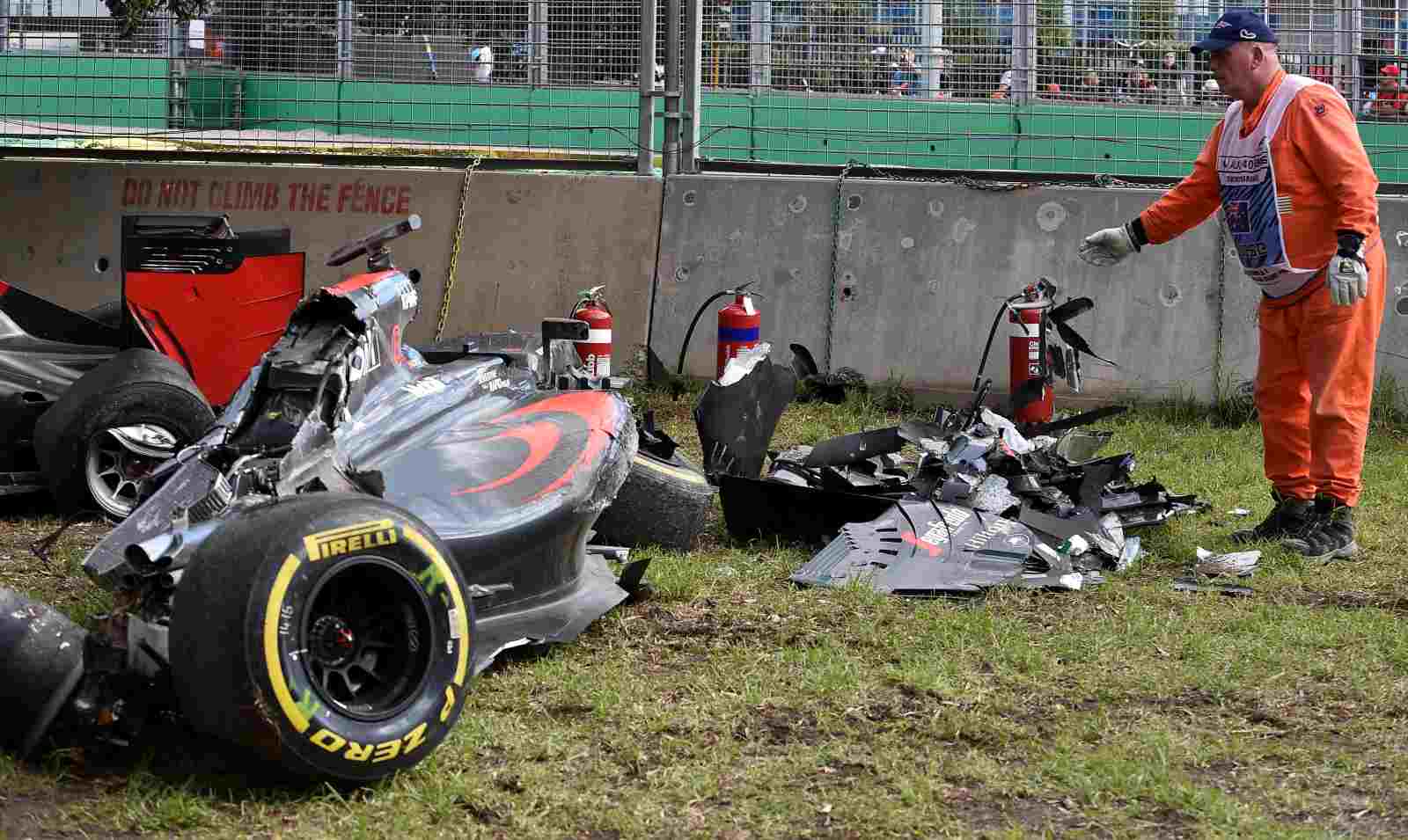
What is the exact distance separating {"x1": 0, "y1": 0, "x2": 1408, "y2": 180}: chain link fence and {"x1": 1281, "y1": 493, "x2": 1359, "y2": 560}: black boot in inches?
154

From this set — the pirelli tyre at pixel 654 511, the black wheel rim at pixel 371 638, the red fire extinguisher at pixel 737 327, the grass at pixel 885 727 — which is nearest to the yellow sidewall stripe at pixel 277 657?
the black wheel rim at pixel 371 638

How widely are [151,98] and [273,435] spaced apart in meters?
6.49

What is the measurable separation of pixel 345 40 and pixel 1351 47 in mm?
6367

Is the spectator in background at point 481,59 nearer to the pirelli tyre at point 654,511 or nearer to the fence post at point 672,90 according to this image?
the fence post at point 672,90

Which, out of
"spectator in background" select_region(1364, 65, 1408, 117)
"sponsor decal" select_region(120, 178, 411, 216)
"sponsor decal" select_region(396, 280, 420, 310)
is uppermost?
"spectator in background" select_region(1364, 65, 1408, 117)

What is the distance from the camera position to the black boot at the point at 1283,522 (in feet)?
20.9

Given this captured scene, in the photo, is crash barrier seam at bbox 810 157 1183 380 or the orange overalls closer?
the orange overalls

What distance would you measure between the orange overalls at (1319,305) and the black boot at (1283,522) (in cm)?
7

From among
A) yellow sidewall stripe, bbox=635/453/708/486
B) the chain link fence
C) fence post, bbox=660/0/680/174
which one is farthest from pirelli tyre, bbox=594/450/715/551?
the chain link fence

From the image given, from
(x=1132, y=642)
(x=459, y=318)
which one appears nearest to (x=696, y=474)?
(x=1132, y=642)

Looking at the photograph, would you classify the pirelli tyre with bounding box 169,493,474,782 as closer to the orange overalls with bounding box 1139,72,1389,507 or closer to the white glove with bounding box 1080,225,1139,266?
the orange overalls with bounding box 1139,72,1389,507

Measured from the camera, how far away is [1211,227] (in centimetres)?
889

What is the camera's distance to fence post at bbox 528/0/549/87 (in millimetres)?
9938

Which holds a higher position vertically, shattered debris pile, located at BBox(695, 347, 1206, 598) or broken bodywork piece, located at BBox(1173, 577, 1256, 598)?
shattered debris pile, located at BBox(695, 347, 1206, 598)
